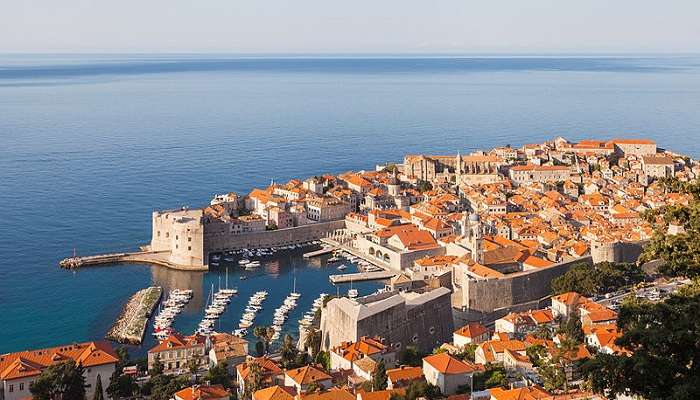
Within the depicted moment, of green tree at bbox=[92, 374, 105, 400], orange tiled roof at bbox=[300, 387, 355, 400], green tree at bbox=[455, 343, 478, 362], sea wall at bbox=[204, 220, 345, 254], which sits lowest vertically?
sea wall at bbox=[204, 220, 345, 254]

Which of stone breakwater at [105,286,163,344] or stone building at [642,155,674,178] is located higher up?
stone building at [642,155,674,178]

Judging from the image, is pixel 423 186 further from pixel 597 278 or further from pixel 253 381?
pixel 253 381

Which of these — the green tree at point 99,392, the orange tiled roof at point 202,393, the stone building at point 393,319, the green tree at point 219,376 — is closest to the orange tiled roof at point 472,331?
the stone building at point 393,319

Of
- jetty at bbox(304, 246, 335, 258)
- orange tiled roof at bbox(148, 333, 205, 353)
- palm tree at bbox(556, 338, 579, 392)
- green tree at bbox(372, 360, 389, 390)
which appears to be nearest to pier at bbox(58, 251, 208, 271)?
jetty at bbox(304, 246, 335, 258)

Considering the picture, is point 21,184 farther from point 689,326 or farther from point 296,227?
point 689,326

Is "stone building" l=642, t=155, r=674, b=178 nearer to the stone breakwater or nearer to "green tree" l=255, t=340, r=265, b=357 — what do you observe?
the stone breakwater

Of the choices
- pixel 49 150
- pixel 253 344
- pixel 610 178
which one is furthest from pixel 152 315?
pixel 49 150

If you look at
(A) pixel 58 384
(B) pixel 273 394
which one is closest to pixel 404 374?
(B) pixel 273 394
